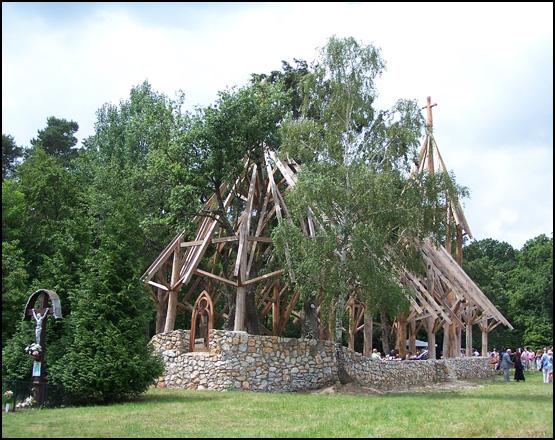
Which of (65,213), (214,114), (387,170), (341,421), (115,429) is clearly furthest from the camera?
(65,213)

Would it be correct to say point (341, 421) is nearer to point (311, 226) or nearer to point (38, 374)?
point (38, 374)

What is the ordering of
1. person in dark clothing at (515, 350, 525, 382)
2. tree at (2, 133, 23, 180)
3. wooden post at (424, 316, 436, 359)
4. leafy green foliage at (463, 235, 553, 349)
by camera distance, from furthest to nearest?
leafy green foliage at (463, 235, 553, 349) < tree at (2, 133, 23, 180) < wooden post at (424, 316, 436, 359) < person in dark clothing at (515, 350, 525, 382)

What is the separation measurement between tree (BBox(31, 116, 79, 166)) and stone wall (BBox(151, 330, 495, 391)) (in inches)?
981

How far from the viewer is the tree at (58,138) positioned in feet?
140

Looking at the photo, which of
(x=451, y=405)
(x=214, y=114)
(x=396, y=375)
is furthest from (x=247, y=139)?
(x=451, y=405)

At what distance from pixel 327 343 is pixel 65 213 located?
1331 cm

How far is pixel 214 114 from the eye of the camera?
22.0 m

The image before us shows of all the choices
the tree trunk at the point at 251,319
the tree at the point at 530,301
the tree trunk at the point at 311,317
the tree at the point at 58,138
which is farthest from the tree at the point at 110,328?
the tree at the point at 530,301

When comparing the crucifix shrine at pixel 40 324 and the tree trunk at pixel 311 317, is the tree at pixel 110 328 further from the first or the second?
the tree trunk at pixel 311 317

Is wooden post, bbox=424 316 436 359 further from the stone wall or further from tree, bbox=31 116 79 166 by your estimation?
tree, bbox=31 116 79 166

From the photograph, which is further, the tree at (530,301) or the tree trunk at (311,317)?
the tree at (530,301)

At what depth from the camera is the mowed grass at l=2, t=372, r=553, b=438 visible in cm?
1041

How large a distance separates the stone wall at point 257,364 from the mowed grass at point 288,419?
3.93m

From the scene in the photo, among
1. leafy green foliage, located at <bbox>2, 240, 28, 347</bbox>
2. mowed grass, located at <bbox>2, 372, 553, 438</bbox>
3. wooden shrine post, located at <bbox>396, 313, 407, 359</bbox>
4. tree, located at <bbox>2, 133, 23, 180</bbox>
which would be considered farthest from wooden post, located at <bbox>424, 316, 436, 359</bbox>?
tree, located at <bbox>2, 133, 23, 180</bbox>
